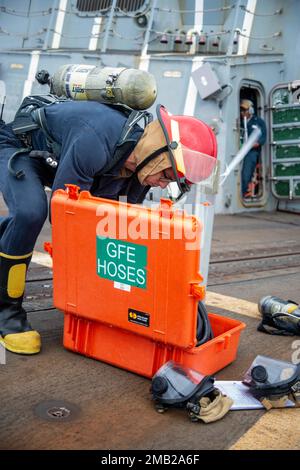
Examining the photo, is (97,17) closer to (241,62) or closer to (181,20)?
(181,20)

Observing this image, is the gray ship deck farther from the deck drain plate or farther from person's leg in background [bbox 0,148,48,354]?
person's leg in background [bbox 0,148,48,354]

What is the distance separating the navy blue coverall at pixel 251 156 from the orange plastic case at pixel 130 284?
7.04 m

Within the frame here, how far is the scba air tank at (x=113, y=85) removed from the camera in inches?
126

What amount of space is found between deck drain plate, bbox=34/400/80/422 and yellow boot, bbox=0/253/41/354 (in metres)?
0.55

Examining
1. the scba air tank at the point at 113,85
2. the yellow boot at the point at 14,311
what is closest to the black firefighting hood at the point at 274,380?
the yellow boot at the point at 14,311

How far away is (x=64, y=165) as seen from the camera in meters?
2.90

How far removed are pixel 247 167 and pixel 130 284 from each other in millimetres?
7561

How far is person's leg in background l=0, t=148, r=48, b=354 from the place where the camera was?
3.02 m

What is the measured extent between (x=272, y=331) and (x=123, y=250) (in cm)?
138

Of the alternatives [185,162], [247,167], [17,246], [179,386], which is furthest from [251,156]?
[179,386]

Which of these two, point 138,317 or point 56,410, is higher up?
point 138,317

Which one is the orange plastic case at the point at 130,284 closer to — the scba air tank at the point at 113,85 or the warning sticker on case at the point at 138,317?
the warning sticker on case at the point at 138,317

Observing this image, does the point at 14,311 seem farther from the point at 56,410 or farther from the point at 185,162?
the point at 185,162

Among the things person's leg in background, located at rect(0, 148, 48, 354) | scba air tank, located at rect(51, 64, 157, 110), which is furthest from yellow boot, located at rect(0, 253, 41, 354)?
scba air tank, located at rect(51, 64, 157, 110)
